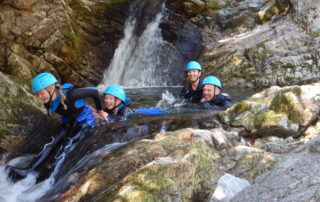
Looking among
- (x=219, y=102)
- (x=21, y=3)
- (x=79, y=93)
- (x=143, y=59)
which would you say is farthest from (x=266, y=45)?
(x=21, y=3)

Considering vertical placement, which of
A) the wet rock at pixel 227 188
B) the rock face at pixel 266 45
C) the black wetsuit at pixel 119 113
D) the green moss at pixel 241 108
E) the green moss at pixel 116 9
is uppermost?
the green moss at pixel 116 9

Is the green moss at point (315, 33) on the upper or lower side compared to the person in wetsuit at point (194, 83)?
upper

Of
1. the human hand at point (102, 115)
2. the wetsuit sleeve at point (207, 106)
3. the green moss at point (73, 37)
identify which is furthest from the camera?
the green moss at point (73, 37)

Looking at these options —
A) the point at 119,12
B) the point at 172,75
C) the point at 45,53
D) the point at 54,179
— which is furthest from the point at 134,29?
the point at 54,179

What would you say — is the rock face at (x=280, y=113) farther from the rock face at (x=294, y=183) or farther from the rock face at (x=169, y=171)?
the rock face at (x=294, y=183)

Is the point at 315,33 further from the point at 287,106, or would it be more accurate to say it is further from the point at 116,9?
the point at 287,106

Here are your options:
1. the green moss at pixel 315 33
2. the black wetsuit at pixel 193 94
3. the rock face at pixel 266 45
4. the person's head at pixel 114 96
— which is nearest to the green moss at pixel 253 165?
the person's head at pixel 114 96

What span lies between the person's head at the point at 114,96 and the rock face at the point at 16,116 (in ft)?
4.75

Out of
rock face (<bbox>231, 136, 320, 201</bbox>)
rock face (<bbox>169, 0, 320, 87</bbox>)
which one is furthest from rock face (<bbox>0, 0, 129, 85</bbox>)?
rock face (<bbox>231, 136, 320, 201</bbox>)

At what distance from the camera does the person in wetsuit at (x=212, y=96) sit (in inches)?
276

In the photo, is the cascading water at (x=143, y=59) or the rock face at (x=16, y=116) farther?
the cascading water at (x=143, y=59)

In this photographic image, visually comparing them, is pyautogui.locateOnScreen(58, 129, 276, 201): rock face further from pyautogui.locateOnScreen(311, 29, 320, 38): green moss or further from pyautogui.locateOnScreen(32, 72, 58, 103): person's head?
pyautogui.locateOnScreen(311, 29, 320, 38): green moss

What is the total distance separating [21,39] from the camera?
1125 cm

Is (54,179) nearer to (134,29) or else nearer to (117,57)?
(117,57)
